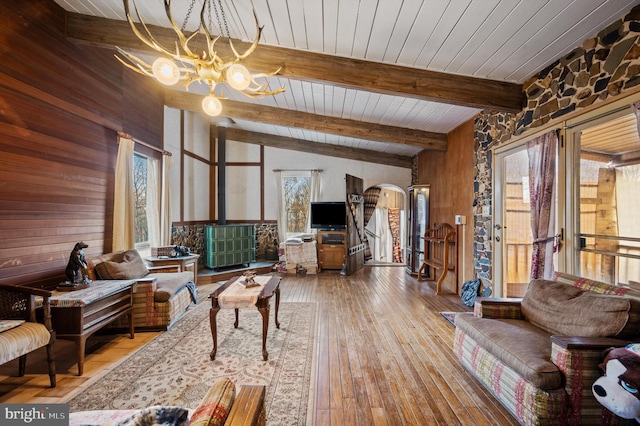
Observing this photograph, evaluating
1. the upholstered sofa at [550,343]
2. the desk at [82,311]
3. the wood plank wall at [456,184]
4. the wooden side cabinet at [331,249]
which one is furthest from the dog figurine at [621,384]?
the wooden side cabinet at [331,249]

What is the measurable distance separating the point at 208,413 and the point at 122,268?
2.97 metres

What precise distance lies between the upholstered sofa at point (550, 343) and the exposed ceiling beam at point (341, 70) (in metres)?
2.11

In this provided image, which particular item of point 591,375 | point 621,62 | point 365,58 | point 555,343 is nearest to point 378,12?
point 365,58

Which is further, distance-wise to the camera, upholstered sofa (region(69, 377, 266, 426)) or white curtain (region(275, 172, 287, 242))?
white curtain (region(275, 172, 287, 242))

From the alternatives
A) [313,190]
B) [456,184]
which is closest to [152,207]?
[313,190]

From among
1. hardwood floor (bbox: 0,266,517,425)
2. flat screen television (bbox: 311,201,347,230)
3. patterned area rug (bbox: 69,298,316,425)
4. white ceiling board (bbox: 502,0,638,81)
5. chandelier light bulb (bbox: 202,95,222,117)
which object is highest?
white ceiling board (bbox: 502,0,638,81)

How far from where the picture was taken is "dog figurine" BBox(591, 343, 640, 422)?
130 centimetres

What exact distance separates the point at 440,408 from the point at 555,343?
88 centimetres

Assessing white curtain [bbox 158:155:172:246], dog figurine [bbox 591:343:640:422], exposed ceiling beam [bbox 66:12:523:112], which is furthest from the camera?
white curtain [bbox 158:155:172:246]

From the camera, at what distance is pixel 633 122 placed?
211cm

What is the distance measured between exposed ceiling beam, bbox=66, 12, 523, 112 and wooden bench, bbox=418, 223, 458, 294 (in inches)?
93.2

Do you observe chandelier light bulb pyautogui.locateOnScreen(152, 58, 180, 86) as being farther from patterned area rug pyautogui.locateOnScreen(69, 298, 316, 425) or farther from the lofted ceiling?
patterned area rug pyautogui.locateOnScreen(69, 298, 316, 425)

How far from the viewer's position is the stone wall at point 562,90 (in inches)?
80.7

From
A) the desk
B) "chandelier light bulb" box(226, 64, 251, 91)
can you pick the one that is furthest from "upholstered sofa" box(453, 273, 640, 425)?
the desk
